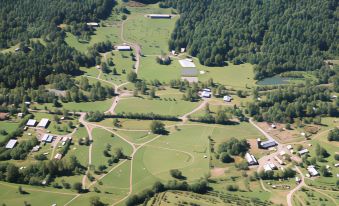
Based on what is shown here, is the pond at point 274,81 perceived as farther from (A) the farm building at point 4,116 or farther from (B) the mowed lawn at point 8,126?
(A) the farm building at point 4,116

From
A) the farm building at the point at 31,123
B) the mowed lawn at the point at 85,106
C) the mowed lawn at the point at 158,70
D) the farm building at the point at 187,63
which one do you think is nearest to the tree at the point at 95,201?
the farm building at the point at 31,123

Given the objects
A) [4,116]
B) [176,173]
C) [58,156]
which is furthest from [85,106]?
[176,173]

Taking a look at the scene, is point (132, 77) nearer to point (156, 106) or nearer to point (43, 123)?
point (156, 106)

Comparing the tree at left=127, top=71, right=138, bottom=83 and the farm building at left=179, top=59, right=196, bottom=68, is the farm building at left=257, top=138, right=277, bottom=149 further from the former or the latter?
the tree at left=127, top=71, right=138, bottom=83

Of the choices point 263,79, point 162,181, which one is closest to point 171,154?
point 162,181

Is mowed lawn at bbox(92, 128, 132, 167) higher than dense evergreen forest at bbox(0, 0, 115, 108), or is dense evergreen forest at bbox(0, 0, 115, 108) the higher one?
dense evergreen forest at bbox(0, 0, 115, 108)

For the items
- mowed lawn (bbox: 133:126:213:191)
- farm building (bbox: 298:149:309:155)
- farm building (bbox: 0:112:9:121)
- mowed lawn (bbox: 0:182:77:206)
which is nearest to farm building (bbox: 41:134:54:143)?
farm building (bbox: 0:112:9:121)
